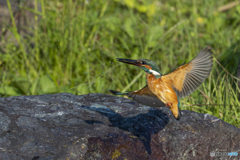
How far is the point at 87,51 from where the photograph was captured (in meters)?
4.02

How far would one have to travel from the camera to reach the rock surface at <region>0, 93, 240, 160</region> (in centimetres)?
180

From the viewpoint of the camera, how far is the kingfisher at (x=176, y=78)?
193 centimetres

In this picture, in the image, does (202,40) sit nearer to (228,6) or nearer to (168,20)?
(168,20)

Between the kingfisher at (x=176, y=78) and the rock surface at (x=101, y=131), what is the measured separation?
7.9 inches

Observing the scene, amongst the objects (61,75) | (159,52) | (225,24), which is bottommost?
(61,75)

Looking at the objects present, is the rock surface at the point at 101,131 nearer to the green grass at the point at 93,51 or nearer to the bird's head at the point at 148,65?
the bird's head at the point at 148,65

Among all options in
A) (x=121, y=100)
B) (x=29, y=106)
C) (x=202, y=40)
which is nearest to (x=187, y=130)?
(x=121, y=100)

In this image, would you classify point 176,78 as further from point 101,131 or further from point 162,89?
point 101,131

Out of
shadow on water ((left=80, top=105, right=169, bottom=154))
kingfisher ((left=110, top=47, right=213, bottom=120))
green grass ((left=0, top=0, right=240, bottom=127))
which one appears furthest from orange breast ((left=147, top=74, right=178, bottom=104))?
green grass ((left=0, top=0, right=240, bottom=127))

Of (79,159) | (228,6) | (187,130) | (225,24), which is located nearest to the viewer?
(79,159)

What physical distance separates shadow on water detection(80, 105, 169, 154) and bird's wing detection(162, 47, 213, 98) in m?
0.26

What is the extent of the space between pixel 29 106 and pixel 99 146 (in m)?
0.73

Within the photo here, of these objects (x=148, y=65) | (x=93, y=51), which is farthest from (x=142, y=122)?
(x=93, y=51)

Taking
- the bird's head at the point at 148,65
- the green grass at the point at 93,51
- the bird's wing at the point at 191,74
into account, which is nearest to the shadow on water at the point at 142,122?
the bird's wing at the point at 191,74
